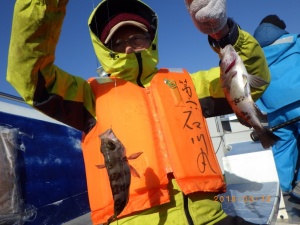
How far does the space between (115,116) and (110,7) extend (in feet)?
4.48

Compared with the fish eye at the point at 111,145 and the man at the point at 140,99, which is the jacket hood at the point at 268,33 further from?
the fish eye at the point at 111,145

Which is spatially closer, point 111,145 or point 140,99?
point 111,145

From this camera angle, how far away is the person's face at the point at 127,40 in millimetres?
2998

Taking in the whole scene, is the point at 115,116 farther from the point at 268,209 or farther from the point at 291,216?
the point at 291,216

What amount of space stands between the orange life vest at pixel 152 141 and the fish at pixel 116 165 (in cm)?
6

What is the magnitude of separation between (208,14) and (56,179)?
3613 millimetres

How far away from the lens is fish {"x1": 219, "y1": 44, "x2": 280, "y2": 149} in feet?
8.74

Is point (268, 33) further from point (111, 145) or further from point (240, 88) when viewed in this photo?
point (111, 145)

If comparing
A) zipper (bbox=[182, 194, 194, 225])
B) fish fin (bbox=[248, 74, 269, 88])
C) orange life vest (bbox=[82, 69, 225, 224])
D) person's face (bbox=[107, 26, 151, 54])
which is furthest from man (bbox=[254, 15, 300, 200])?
zipper (bbox=[182, 194, 194, 225])

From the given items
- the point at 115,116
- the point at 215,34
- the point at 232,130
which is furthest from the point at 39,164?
the point at 232,130

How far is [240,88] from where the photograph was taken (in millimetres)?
2719
